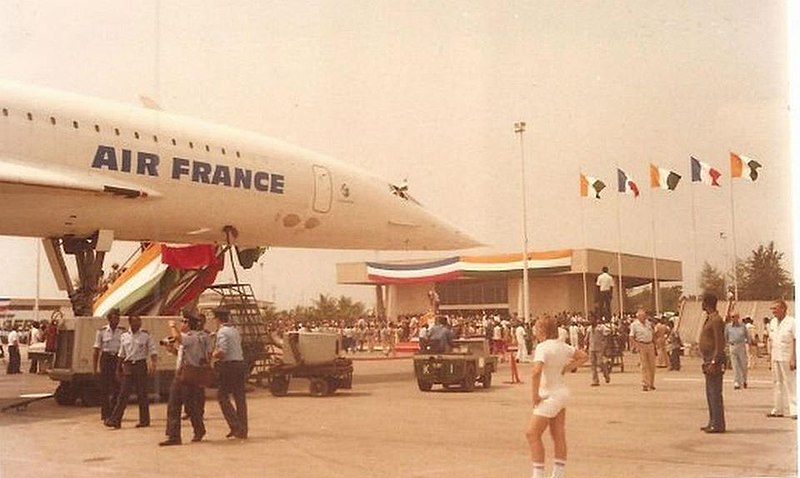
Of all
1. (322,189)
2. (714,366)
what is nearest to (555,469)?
(714,366)

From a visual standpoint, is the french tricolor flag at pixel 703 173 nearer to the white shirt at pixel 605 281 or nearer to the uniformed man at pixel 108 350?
the white shirt at pixel 605 281

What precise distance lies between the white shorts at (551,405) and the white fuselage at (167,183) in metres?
10.1

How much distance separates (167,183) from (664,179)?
20.3 metres

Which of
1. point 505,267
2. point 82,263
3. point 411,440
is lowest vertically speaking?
point 411,440

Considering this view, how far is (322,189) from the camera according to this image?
1908 centimetres

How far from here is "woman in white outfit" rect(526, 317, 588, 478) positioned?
671cm

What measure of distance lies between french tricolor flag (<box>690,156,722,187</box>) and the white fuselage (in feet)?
40.1

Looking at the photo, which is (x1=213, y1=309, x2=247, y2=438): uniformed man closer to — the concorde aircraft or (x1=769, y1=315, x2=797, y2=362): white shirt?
the concorde aircraft

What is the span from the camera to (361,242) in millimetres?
20641

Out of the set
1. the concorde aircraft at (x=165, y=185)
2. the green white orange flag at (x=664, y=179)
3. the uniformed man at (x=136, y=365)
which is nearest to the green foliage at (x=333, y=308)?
the green white orange flag at (x=664, y=179)

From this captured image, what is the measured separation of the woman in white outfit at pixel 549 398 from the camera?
6707 mm

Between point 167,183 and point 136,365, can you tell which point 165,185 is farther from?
point 136,365

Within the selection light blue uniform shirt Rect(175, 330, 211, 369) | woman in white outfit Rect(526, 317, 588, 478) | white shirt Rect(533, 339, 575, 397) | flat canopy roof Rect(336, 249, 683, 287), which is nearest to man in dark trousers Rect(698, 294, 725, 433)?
woman in white outfit Rect(526, 317, 588, 478)

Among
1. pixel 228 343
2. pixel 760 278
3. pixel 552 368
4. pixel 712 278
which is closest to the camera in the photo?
pixel 552 368
